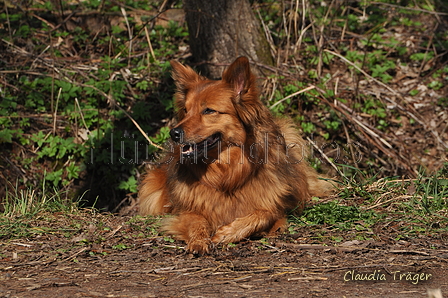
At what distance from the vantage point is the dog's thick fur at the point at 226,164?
4410mm

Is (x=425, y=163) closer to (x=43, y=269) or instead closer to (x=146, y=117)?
(x=146, y=117)

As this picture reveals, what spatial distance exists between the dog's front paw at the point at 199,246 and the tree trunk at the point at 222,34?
3619 millimetres

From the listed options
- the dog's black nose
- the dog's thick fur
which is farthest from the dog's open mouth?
the dog's black nose

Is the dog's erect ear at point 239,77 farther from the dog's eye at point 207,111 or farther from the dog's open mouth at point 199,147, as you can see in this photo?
the dog's open mouth at point 199,147

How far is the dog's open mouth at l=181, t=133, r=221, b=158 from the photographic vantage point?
14.4 ft

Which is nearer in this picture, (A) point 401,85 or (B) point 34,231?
(B) point 34,231

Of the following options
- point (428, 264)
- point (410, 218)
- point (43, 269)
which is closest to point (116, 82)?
point (43, 269)

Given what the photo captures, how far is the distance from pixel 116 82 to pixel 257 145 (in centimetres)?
356

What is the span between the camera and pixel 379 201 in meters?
5.14

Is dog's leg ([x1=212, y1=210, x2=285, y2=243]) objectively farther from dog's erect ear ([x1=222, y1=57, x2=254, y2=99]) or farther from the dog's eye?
dog's erect ear ([x1=222, y1=57, x2=254, y2=99])

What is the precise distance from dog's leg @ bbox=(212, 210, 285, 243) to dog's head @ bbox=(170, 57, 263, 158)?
680 mm

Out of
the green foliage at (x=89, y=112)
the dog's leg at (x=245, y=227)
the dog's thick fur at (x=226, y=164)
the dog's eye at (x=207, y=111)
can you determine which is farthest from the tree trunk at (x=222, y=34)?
the dog's leg at (x=245, y=227)

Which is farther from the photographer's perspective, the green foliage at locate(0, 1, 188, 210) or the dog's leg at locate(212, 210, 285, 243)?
the green foliage at locate(0, 1, 188, 210)

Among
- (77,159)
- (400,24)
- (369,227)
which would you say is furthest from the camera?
(400,24)
